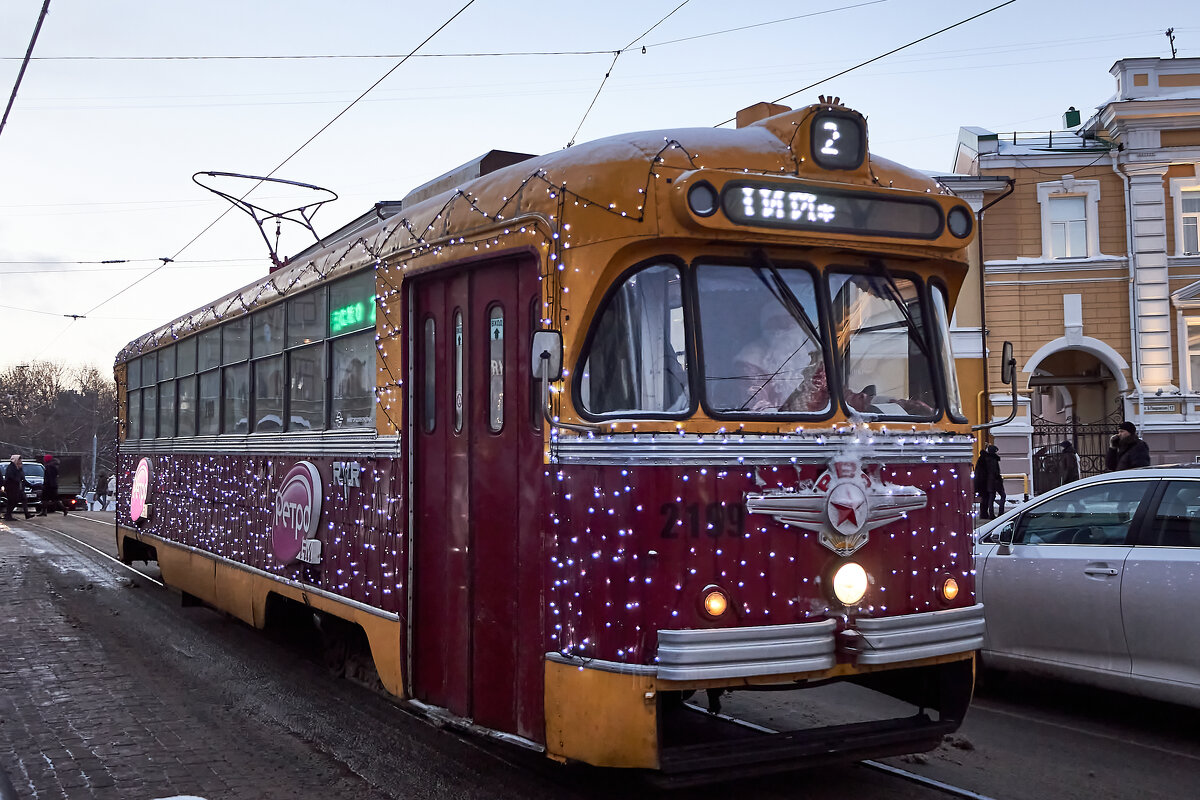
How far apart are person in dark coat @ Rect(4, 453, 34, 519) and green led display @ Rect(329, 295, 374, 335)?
26837mm

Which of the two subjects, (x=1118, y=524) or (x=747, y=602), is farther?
(x=1118, y=524)

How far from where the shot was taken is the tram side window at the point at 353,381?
6375mm

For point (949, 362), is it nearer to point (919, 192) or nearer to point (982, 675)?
point (919, 192)

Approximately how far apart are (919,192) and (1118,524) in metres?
2.74

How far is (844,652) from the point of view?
455cm

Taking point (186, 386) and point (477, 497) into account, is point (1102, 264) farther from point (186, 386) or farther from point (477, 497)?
point (477, 497)

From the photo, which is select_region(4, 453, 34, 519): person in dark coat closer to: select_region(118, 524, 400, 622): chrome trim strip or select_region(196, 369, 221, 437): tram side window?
select_region(118, 524, 400, 622): chrome trim strip

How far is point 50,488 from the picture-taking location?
101ft

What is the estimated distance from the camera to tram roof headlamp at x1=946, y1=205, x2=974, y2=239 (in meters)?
5.16

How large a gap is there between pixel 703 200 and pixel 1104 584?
366 centimetres

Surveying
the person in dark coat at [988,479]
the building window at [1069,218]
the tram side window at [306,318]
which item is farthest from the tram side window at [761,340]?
the building window at [1069,218]

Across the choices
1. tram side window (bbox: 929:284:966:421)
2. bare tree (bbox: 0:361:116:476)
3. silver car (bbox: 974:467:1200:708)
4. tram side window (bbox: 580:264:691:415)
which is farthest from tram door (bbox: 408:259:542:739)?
bare tree (bbox: 0:361:116:476)

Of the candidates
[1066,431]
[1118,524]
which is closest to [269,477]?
[1118,524]

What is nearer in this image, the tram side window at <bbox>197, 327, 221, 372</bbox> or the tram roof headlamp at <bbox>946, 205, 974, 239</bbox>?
the tram roof headlamp at <bbox>946, 205, 974, 239</bbox>
